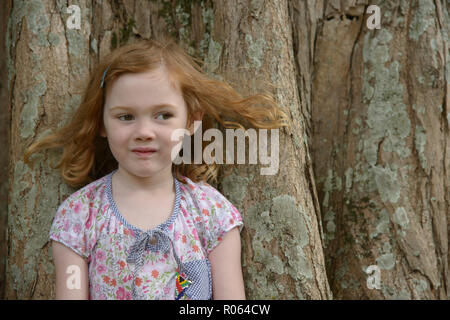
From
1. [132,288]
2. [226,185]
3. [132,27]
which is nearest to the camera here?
[132,288]

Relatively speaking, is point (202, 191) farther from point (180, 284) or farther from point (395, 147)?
point (395, 147)

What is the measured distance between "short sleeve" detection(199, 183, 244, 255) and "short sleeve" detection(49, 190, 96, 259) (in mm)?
537

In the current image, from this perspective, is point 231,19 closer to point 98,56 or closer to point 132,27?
point 132,27

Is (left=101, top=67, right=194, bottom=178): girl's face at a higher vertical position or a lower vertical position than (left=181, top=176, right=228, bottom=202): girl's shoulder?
higher

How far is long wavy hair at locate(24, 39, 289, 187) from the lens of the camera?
2125mm

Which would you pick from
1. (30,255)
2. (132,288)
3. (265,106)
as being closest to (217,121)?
(265,106)

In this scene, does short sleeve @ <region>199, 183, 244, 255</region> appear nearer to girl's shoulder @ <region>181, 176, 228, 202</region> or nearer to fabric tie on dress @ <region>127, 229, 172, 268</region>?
girl's shoulder @ <region>181, 176, 228, 202</region>

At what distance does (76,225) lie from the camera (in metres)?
2.11

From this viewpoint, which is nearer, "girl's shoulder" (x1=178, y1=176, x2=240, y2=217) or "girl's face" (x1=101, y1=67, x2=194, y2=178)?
"girl's face" (x1=101, y1=67, x2=194, y2=178)

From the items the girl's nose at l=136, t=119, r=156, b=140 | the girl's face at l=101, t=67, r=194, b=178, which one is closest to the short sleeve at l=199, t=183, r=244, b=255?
the girl's face at l=101, t=67, r=194, b=178

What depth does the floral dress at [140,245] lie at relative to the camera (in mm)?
2057

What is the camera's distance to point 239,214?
7.41 ft
